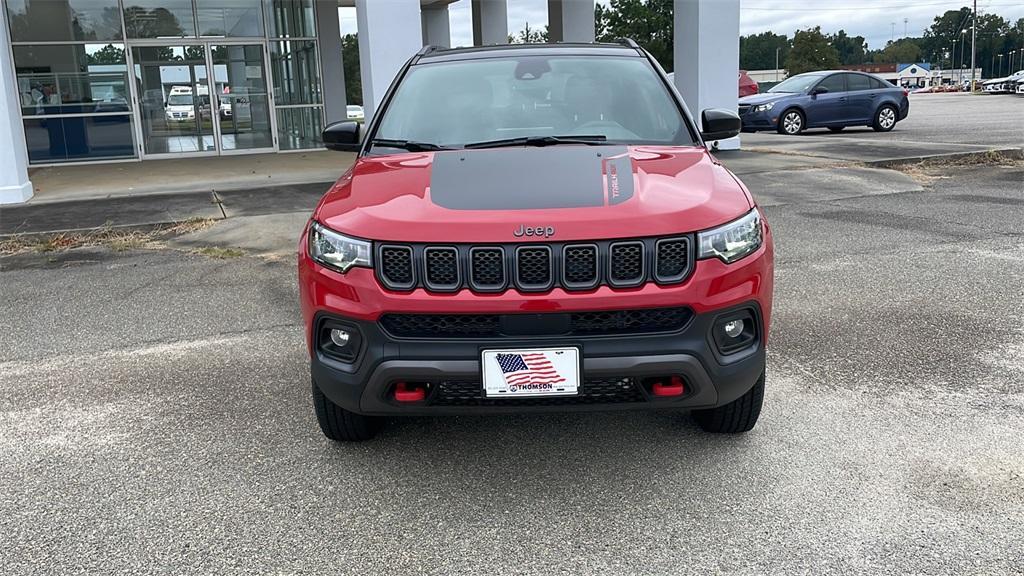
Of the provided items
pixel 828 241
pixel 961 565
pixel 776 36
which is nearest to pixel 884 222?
pixel 828 241

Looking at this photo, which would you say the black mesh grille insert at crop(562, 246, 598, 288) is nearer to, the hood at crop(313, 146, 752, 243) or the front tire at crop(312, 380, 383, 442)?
the hood at crop(313, 146, 752, 243)

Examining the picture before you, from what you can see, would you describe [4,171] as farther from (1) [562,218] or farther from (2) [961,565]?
(2) [961,565]

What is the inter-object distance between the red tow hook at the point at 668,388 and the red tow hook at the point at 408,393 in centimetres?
81

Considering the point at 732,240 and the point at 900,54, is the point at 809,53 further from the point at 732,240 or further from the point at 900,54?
the point at 732,240

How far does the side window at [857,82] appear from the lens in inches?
747

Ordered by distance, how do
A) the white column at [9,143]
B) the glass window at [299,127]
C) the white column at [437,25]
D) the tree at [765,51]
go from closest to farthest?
the white column at [9,143], the glass window at [299,127], the white column at [437,25], the tree at [765,51]

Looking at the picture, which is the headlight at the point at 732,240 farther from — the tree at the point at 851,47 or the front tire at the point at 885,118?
the tree at the point at 851,47

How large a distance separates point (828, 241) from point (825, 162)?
564 centimetres

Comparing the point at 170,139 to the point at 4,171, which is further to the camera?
the point at 170,139

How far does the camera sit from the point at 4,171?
10703 mm

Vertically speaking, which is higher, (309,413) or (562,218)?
(562,218)

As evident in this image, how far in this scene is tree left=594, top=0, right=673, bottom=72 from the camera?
2340 inches

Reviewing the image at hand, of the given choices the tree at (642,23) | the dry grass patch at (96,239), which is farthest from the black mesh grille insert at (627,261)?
the tree at (642,23)

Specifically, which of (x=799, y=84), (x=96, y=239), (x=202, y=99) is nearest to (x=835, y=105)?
(x=799, y=84)
